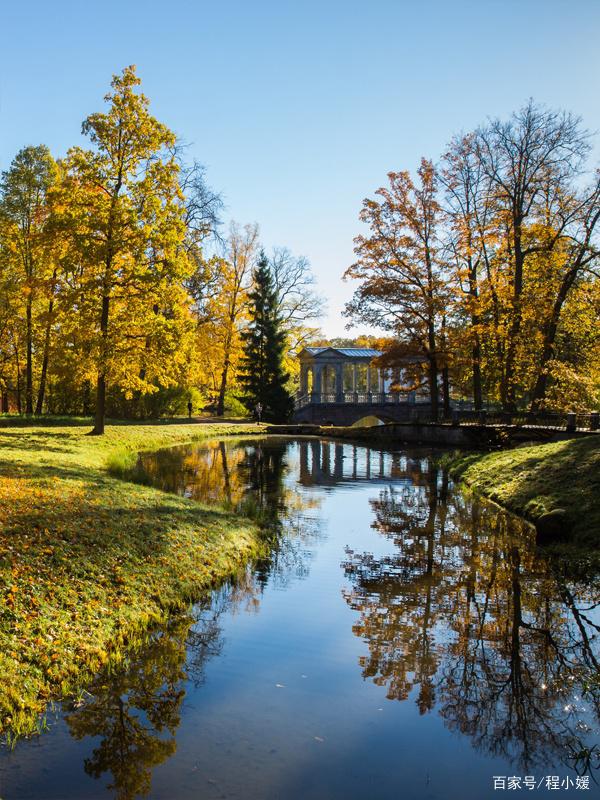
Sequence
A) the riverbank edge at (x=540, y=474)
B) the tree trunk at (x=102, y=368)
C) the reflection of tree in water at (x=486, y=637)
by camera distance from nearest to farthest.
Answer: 1. the reflection of tree in water at (x=486, y=637)
2. the riverbank edge at (x=540, y=474)
3. the tree trunk at (x=102, y=368)

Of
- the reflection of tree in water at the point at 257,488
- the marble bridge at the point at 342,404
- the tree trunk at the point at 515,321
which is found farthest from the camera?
the marble bridge at the point at 342,404

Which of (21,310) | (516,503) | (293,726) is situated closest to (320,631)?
(293,726)

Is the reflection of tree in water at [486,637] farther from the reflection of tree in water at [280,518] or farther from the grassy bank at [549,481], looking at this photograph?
the grassy bank at [549,481]

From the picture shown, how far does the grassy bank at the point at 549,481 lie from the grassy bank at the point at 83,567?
5565mm

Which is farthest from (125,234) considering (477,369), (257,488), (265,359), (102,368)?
(265,359)

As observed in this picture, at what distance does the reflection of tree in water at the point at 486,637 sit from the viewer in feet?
17.5

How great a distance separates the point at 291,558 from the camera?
1058 centimetres

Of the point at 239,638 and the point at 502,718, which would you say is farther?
the point at 239,638

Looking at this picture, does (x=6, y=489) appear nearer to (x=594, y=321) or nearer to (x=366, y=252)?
(x=594, y=321)

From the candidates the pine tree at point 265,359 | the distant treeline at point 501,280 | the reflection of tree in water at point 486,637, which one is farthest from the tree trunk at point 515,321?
the pine tree at point 265,359

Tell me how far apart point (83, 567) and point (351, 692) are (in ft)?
10.7

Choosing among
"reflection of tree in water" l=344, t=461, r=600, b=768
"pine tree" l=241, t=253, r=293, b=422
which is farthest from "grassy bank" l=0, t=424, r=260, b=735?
"pine tree" l=241, t=253, r=293, b=422

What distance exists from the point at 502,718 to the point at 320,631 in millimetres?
2371

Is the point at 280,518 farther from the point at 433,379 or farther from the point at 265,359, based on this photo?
the point at 265,359
